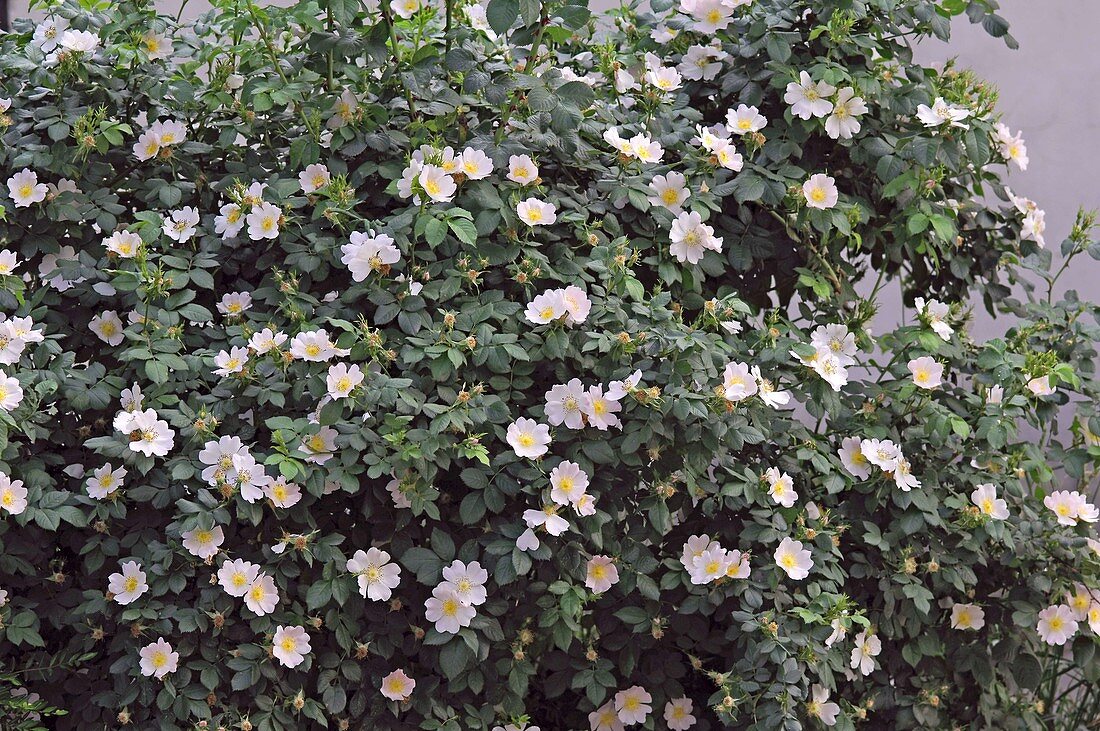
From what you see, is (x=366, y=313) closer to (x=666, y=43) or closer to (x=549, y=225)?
(x=549, y=225)

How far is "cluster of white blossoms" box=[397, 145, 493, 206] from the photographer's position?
1.79m

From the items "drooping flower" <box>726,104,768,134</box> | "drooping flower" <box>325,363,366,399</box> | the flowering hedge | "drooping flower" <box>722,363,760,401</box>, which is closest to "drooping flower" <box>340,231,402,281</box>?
the flowering hedge

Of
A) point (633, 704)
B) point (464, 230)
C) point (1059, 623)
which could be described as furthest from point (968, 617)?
point (464, 230)

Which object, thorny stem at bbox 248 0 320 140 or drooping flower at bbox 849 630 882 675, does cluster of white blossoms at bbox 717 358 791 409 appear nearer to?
drooping flower at bbox 849 630 882 675

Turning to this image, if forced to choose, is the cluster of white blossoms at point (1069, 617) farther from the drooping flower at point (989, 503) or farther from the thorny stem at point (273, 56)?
the thorny stem at point (273, 56)

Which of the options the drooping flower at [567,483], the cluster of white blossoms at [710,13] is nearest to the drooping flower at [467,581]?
the drooping flower at [567,483]

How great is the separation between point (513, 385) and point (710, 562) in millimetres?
419

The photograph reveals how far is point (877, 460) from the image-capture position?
1.94 m

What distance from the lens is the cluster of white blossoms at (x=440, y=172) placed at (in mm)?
1791

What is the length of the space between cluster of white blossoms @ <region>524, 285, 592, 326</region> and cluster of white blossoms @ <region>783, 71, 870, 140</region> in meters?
0.55

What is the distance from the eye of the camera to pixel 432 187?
1.79m

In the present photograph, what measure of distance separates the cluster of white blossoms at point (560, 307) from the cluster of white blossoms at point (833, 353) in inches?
14.6

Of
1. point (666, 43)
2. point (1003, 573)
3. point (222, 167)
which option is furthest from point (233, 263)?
point (1003, 573)

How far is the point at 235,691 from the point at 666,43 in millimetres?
1378
